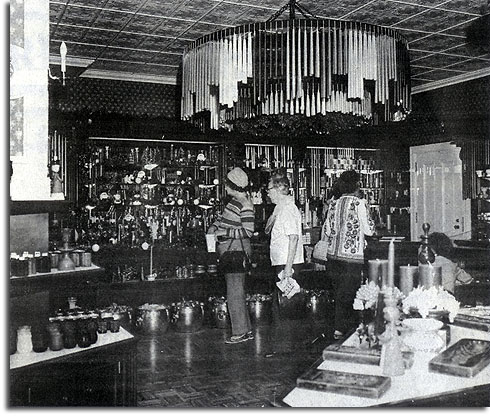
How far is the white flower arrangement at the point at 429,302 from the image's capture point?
10.4ft

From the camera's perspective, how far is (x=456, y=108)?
336 inches

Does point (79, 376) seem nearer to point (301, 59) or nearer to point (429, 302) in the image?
point (429, 302)

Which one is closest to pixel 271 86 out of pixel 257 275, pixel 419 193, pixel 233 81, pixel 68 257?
pixel 233 81

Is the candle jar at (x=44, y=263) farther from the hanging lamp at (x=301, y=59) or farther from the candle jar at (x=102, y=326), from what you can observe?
the hanging lamp at (x=301, y=59)

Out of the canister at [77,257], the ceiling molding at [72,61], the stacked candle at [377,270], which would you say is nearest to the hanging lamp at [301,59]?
the stacked candle at [377,270]

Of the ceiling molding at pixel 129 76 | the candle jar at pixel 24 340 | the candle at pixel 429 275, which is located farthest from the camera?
the ceiling molding at pixel 129 76

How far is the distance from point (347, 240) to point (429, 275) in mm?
1856

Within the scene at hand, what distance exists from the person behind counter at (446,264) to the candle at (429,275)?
38cm

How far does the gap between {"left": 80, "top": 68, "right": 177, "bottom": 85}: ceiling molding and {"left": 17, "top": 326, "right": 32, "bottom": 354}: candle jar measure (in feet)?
17.2

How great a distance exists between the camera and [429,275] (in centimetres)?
346

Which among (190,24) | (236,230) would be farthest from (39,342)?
(190,24)

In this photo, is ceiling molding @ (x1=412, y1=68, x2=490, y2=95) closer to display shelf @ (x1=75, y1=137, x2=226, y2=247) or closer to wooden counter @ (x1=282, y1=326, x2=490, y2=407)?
display shelf @ (x1=75, y1=137, x2=226, y2=247)

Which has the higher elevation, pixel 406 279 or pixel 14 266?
pixel 14 266

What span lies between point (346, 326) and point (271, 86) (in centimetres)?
295
